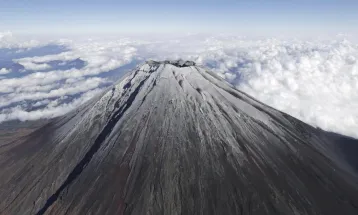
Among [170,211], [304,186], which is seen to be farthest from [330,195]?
[170,211]

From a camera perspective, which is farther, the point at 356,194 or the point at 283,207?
the point at 356,194

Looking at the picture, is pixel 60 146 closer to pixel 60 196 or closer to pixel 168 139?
pixel 60 196

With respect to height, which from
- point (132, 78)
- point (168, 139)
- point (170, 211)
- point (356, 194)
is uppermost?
Result: point (132, 78)

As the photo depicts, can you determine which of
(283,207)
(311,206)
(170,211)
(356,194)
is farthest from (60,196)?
(356,194)

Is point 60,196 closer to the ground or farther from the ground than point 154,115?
closer to the ground

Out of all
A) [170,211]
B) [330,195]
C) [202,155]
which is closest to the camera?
[170,211]

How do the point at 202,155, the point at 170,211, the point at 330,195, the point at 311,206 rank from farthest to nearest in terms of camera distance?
the point at 202,155
the point at 330,195
the point at 311,206
the point at 170,211

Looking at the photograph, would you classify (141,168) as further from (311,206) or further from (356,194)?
(356,194)
